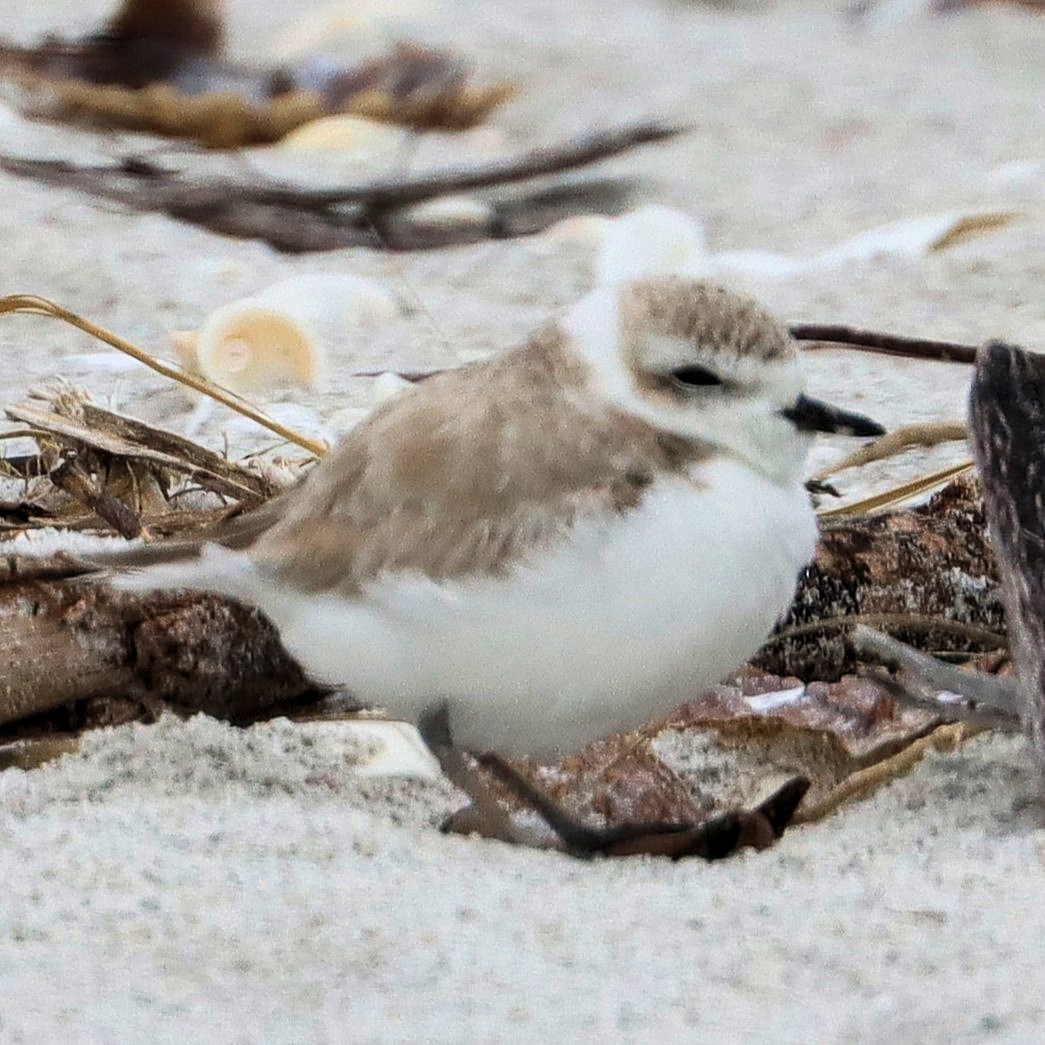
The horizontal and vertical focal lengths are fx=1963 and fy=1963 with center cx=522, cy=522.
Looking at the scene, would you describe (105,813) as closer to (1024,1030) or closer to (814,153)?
(1024,1030)

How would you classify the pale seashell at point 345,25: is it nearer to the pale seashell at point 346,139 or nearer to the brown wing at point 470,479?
the pale seashell at point 346,139

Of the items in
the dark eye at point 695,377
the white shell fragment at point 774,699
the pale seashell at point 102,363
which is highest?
the dark eye at point 695,377

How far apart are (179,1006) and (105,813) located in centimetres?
59

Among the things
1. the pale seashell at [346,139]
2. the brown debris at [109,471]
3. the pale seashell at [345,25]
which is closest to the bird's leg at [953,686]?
the brown debris at [109,471]

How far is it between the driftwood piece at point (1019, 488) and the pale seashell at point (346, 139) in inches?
→ 147

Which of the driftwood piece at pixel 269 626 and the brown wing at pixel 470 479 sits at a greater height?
the brown wing at pixel 470 479

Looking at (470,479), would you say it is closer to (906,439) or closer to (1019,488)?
(1019,488)

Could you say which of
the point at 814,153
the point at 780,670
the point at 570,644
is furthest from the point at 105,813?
the point at 814,153

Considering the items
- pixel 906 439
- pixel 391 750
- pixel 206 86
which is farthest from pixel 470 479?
pixel 206 86

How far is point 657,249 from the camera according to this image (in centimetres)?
463

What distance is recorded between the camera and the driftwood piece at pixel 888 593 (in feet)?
8.39

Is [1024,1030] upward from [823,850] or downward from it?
upward


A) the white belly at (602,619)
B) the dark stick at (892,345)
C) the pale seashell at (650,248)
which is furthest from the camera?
the pale seashell at (650,248)

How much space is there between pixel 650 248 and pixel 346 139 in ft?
4.97
